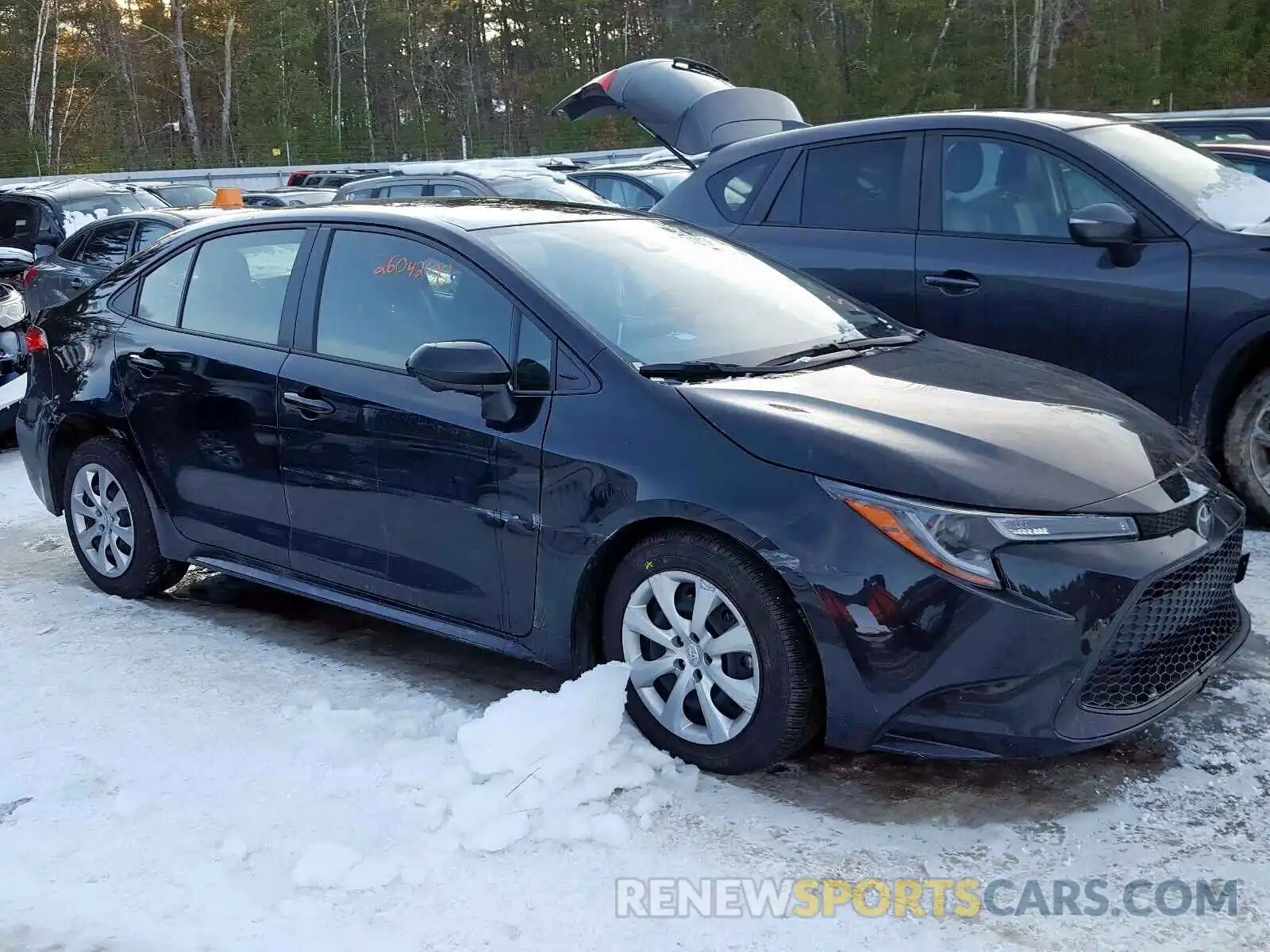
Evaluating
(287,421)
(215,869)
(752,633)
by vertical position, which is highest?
(287,421)

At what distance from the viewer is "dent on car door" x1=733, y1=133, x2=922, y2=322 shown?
20.3ft

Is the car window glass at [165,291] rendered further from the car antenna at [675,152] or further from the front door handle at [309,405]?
the car antenna at [675,152]

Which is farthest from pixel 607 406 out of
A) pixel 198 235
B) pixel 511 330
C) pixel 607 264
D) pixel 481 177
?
pixel 481 177

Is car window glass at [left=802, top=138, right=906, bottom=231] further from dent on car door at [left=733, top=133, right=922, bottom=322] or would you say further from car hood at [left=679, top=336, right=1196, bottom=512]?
car hood at [left=679, top=336, right=1196, bottom=512]

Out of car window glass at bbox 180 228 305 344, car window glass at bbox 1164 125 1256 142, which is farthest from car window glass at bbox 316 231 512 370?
car window glass at bbox 1164 125 1256 142

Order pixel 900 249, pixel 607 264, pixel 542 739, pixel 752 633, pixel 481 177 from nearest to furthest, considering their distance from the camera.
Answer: pixel 752 633, pixel 542 739, pixel 607 264, pixel 900 249, pixel 481 177

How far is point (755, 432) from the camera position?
3.49 metres

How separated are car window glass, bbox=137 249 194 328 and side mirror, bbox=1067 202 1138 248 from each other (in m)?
3.49

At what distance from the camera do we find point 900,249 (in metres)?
6.17

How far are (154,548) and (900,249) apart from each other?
345 cm

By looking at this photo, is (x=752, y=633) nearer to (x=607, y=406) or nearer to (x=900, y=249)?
(x=607, y=406)

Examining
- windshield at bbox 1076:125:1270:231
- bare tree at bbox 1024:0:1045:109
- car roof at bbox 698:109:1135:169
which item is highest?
bare tree at bbox 1024:0:1045:109

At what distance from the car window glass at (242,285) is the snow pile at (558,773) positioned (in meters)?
1.75

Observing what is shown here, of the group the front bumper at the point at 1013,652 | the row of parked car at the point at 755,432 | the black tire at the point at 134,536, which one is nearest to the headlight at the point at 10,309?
the row of parked car at the point at 755,432
